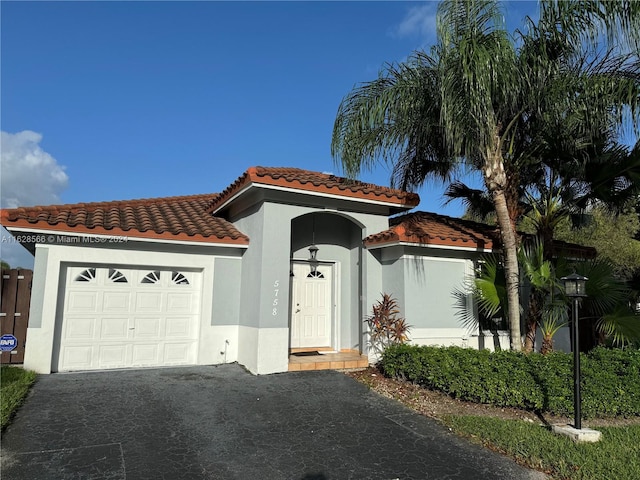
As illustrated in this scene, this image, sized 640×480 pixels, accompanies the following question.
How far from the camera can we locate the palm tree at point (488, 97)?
719 cm

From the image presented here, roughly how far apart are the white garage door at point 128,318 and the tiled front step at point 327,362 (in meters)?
2.50

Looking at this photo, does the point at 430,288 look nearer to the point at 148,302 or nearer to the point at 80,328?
the point at 148,302

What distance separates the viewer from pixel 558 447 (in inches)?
210

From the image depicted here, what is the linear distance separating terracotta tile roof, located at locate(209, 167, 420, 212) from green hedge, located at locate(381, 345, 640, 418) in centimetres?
414

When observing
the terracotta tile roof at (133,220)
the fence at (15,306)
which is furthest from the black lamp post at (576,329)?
the fence at (15,306)

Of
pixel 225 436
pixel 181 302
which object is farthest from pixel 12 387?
pixel 225 436

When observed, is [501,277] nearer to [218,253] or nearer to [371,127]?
[371,127]

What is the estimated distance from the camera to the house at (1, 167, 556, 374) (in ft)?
28.8

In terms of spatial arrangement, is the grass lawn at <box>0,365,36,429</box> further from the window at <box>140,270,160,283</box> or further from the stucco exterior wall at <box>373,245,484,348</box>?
the stucco exterior wall at <box>373,245,484,348</box>

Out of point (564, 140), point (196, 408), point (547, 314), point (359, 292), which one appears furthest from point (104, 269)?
point (564, 140)

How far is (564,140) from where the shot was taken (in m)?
8.91

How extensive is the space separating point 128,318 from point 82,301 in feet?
3.30

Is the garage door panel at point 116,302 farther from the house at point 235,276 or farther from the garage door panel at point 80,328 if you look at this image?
the garage door panel at point 80,328

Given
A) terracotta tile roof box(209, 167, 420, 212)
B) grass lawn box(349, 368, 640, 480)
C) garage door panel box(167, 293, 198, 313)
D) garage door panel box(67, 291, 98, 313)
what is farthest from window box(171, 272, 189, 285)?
grass lawn box(349, 368, 640, 480)
